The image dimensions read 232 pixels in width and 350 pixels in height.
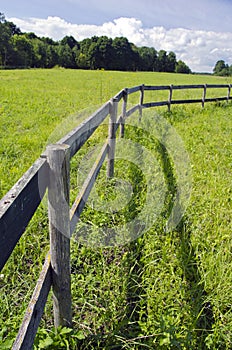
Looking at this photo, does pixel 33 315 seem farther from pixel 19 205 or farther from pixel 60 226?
pixel 19 205

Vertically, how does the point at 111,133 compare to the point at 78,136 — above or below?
below

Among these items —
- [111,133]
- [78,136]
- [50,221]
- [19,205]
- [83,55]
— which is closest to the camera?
[19,205]

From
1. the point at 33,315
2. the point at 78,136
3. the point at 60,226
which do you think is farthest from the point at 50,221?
the point at 78,136

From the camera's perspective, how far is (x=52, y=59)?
73562 mm

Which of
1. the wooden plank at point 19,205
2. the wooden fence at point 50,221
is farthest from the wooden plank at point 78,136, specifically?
the wooden plank at point 19,205

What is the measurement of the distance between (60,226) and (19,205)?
53 centimetres

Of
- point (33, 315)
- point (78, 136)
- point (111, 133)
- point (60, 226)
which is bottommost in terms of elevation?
point (33, 315)

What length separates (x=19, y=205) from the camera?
0.98 metres

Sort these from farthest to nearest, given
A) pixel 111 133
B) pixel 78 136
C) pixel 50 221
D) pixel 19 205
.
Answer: pixel 111 133, pixel 78 136, pixel 50 221, pixel 19 205

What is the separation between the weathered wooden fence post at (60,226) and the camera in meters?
1.34

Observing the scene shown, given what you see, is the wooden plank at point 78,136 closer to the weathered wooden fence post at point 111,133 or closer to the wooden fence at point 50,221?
the wooden fence at point 50,221

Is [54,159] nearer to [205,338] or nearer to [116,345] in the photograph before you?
[116,345]

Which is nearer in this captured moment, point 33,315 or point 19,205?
point 19,205

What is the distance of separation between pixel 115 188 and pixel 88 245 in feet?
4.07
